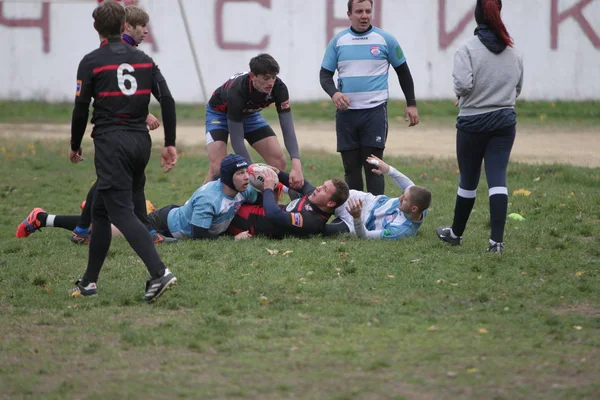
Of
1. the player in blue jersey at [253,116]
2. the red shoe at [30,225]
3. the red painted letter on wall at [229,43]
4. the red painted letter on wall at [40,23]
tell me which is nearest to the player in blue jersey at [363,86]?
the player in blue jersey at [253,116]

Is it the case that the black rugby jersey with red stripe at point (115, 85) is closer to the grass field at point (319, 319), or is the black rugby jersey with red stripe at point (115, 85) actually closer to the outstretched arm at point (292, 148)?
the grass field at point (319, 319)

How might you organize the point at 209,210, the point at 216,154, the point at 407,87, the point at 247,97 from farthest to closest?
the point at 407,87 < the point at 216,154 < the point at 247,97 < the point at 209,210

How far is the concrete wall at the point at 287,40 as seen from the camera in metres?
19.2

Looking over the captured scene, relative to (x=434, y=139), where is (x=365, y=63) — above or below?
above

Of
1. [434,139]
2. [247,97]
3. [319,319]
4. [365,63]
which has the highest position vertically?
[365,63]

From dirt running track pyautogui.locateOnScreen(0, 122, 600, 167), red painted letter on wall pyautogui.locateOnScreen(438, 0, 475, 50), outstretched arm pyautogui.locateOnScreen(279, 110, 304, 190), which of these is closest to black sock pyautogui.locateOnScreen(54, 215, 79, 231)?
outstretched arm pyautogui.locateOnScreen(279, 110, 304, 190)

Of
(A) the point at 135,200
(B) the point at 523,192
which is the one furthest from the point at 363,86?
(B) the point at 523,192

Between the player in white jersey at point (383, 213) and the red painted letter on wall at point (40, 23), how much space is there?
1298 centimetres

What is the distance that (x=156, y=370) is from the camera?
14.9ft

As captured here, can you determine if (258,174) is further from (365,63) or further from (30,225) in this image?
(30,225)

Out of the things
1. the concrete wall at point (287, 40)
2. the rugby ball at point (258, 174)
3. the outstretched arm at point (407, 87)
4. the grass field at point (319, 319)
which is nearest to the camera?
the grass field at point (319, 319)

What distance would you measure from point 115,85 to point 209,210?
211 centimetres

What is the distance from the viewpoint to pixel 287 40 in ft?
63.6

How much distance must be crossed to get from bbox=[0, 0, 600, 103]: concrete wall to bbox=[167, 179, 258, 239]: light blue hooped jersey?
11.7 metres
